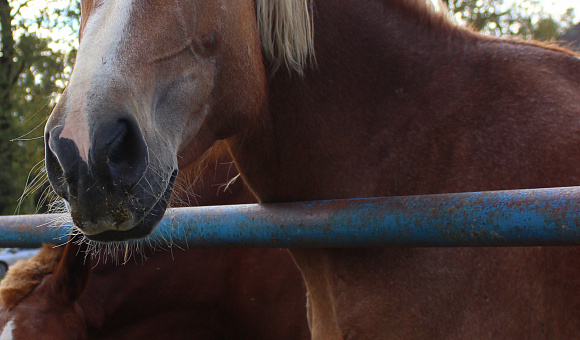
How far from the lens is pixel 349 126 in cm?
169

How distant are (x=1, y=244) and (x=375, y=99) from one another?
1.81m

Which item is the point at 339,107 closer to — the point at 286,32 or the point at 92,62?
the point at 286,32

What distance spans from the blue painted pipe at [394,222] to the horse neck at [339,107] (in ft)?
0.53

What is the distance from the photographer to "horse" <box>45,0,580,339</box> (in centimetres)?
127

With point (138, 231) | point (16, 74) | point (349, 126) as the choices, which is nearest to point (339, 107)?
point (349, 126)

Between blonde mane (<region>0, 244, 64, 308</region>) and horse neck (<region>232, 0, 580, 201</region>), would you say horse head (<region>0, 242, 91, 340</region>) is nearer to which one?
blonde mane (<region>0, 244, 64, 308</region>)

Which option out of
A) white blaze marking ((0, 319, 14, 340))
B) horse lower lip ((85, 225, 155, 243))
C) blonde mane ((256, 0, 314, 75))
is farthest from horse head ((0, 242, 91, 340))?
blonde mane ((256, 0, 314, 75))

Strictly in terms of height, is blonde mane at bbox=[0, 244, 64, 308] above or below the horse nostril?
below

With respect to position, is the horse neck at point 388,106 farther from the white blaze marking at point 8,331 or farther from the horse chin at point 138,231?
the white blaze marking at point 8,331

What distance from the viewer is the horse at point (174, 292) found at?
7.79ft

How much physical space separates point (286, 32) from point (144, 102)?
0.57 m

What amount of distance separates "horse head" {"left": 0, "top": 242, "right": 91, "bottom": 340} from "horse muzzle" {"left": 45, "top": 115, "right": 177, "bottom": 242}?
3.49 feet

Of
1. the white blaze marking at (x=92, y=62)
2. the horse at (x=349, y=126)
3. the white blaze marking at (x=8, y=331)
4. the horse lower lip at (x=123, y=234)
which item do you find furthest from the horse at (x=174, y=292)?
the white blaze marking at (x=92, y=62)

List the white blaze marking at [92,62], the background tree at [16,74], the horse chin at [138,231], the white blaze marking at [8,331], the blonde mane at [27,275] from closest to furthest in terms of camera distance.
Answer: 1. the white blaze marking at [92,62]
2. the horse chin at [138,231]
3. the white blaze marking at [8,331]
4. the blonde mane at [27,275]
5. the background tree at [16,74]
